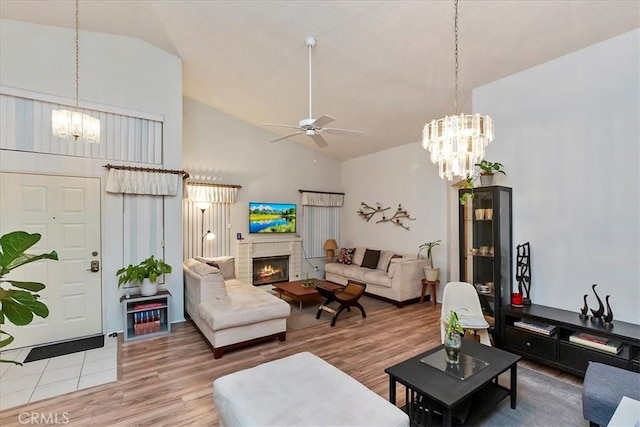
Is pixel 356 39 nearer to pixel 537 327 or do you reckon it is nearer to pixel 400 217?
pixel 537 327

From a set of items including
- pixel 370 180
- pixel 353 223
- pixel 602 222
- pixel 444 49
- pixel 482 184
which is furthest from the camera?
pixel 353 223

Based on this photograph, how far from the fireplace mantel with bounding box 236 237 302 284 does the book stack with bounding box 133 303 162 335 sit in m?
2.27

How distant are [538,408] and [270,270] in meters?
5.21

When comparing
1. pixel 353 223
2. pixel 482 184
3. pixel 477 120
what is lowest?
pixel 353 223

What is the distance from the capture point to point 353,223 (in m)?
7.65

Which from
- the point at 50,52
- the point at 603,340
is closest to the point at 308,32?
the point at 50,52

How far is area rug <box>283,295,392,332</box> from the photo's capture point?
→ 4.39 meters

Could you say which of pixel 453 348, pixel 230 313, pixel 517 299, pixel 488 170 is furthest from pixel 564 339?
pixel 230 313

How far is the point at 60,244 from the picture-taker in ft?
12.3

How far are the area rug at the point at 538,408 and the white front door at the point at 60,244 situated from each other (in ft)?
14.6

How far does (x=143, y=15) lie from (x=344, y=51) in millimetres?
2528

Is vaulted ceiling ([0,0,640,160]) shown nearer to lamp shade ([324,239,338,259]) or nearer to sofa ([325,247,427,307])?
sofa ([325,247,427,307])

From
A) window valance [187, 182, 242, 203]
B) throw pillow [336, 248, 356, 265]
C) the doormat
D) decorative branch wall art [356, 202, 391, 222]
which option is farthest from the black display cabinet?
the doormat

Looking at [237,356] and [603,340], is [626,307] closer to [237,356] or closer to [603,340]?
[603,340]
